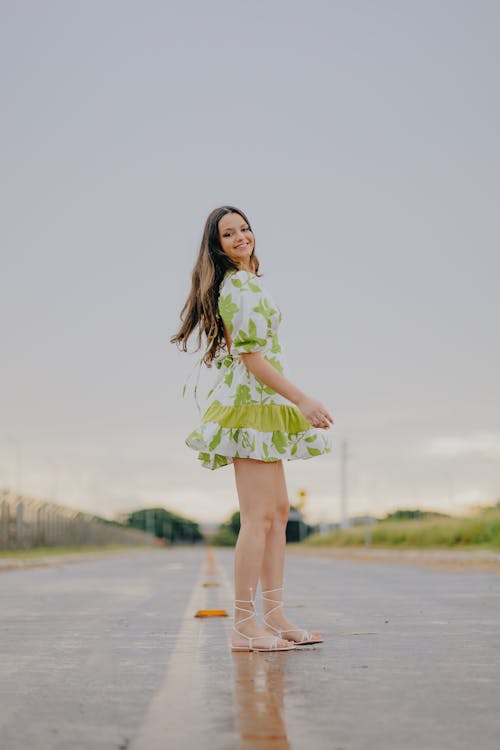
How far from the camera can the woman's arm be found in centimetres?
576

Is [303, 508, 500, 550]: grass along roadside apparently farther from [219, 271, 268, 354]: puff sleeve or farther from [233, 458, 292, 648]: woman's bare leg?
[219, 271, 268, 354]: puff sleeve

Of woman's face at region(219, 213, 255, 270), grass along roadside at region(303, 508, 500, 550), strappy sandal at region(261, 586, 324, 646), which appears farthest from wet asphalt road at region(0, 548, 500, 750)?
A: grass along roadside at region(303, 508, 500, 550)

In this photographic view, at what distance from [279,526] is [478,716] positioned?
2.42 metres

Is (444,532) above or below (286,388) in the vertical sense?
above

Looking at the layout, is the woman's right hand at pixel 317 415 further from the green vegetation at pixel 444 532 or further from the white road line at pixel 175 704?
the green vegetation at pixel 444 532

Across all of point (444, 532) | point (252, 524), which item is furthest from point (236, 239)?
point (444, 532)

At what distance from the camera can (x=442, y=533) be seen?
4444cm

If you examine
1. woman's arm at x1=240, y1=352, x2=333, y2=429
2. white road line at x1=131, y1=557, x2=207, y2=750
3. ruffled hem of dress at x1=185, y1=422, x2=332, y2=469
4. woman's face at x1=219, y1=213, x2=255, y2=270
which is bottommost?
white road line at x1=131, y1=557, x2=207, y2=750

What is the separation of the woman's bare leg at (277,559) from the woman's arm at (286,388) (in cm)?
39

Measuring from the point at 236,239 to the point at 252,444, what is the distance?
115cm

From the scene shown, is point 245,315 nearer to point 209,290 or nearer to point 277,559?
point 209,290

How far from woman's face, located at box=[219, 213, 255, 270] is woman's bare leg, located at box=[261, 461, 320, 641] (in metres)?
1.12

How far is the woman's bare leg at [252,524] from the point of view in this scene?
5930 millimetres

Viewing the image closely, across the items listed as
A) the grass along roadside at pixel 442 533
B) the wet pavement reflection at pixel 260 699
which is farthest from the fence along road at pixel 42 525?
the wet pavement reflection at pixel 260 699
